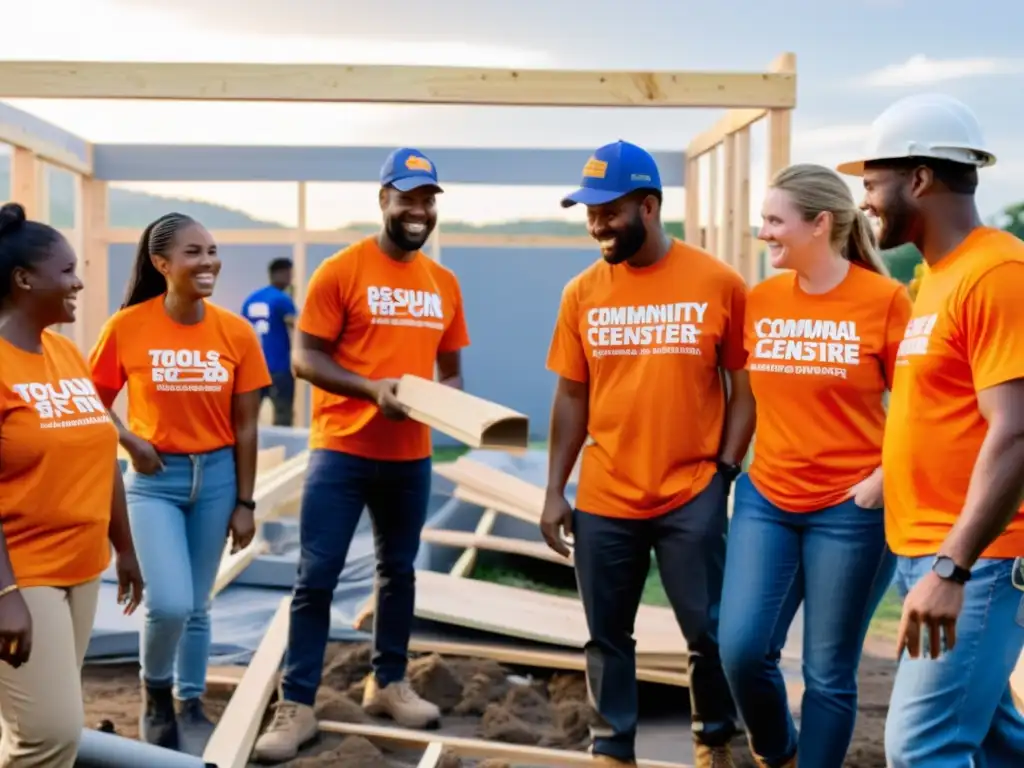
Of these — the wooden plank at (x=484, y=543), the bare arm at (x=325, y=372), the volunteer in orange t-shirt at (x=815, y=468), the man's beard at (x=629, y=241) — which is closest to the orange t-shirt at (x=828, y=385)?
the volunteer in orange t-shirt at (x=815, y=468)

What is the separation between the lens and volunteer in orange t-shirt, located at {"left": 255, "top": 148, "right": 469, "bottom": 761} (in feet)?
13.9

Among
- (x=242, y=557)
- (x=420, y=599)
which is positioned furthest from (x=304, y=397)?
(x=420, y=599)

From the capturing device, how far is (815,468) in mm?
3312

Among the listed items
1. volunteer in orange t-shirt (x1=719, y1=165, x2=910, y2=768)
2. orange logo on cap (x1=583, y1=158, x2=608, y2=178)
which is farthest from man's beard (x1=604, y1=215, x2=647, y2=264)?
volunteer in orange t-shirt (x1=719, y1=165, x2=910, y2=768)

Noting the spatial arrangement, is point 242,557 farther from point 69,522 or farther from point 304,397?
point 304,397

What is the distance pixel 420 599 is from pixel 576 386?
2.07m

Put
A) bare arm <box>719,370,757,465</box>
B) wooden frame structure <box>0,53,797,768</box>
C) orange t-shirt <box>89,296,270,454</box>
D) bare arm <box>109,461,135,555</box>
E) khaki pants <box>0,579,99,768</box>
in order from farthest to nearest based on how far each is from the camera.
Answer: wooden frame structure <box>0,53,797,768</box> < orange t-shirt <box>89,296,270,454</box> < bare arm <box>719,370,757,465</box> < bare arm <box>109,461,135,555</box> < khaki pants <box>0,579,99,768</box>

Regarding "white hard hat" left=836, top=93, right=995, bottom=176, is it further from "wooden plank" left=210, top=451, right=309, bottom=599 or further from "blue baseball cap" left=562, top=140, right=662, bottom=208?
"wooden plank" left=210, top=451, right=309, bottom=599

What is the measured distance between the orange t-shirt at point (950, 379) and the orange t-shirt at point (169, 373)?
2.40 m

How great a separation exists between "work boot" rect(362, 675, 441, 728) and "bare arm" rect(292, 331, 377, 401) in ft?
4.12

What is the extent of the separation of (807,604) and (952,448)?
100 centimetres

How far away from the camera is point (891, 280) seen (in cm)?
342

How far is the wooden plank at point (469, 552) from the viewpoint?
6996 mm

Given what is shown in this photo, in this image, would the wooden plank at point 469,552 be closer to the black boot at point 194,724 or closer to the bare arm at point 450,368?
the bare arm at point 450,368
